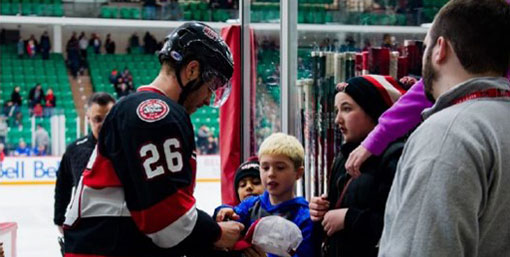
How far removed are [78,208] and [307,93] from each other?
5.10 ft

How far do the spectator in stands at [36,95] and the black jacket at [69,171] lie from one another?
37.4 feet

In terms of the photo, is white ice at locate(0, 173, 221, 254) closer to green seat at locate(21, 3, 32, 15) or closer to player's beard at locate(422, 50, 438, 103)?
green seat at locate(21, 3, 32, 15)

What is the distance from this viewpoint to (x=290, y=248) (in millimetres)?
2184

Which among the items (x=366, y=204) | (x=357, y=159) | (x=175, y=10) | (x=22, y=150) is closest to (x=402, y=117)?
(x=357, y=159)

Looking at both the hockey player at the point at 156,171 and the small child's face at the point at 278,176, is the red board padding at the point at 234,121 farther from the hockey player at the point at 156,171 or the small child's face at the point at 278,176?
the hockey player at the point at 156,171

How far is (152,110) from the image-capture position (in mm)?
1804

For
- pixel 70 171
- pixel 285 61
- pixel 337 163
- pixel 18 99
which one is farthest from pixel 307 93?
pixel 18 99

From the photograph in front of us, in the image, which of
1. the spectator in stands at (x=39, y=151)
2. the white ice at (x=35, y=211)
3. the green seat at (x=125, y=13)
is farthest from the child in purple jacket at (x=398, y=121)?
the green seat at (x=125, y=13)

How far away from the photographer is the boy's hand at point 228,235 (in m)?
1.98

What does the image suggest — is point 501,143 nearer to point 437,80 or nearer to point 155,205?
point 437,80

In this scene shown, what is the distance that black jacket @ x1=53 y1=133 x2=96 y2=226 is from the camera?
12.7 ft

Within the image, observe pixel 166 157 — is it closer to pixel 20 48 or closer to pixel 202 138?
pixel 202 138

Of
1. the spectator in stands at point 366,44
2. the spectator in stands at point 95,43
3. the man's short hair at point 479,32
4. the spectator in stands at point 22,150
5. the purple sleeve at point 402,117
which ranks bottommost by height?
the spectator in stands at point 22,150

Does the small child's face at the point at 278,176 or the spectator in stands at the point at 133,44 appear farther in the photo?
the spectator in stands at the point at 133,44
